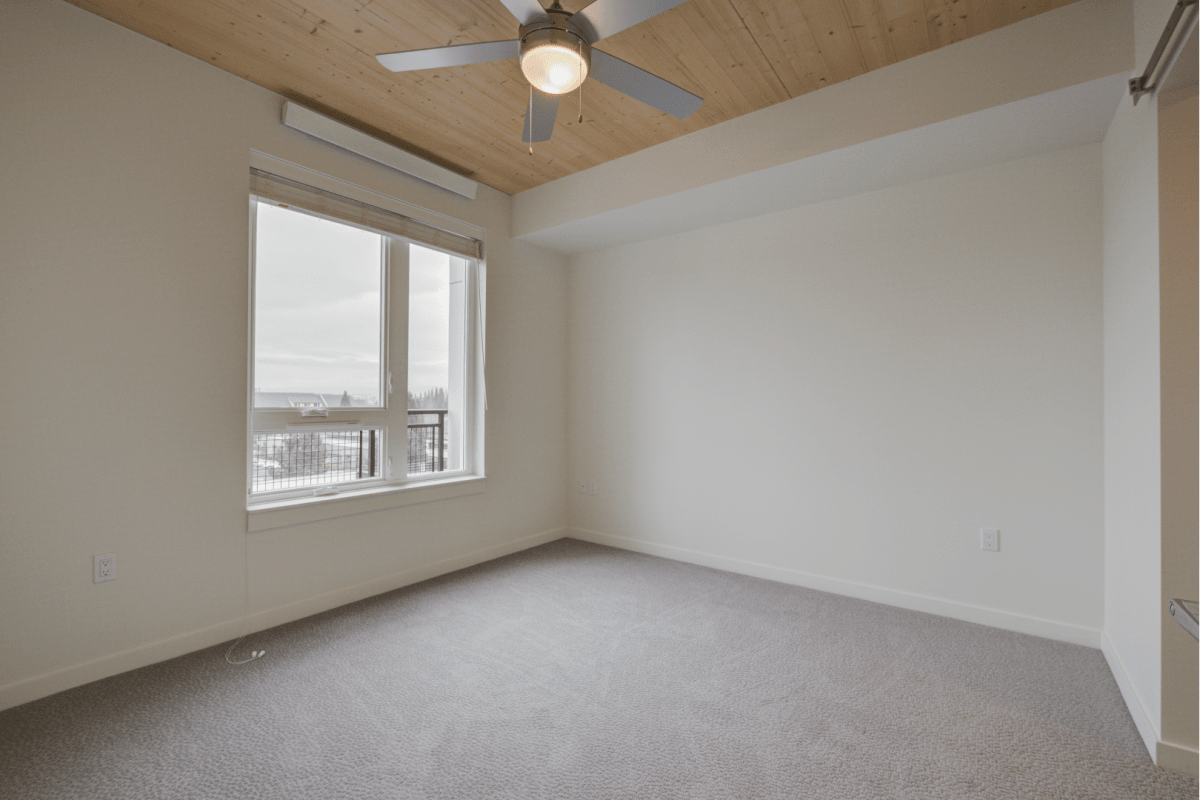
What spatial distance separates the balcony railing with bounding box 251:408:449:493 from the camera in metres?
2.84

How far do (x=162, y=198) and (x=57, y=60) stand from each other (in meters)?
0.54

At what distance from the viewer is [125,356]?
222 centimetres

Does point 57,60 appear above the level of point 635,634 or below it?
above

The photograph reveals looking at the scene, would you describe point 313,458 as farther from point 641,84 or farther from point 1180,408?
point 1180,408

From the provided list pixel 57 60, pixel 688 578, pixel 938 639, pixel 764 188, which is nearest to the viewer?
pixel 57 60

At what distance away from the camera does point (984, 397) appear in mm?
2779

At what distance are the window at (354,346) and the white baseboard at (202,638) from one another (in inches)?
22.1

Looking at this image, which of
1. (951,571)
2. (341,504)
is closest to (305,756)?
(341,504)

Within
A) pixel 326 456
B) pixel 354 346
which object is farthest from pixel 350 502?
pixel 354 346

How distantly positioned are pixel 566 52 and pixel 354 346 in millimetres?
2148

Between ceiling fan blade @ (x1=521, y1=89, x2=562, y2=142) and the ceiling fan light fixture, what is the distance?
0.90 feet

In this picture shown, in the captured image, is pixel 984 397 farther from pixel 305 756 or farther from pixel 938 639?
pixel 305 756

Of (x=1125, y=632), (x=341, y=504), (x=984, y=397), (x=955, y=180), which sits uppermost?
(x=955, y=180)

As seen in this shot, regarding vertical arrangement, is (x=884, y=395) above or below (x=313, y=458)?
above
